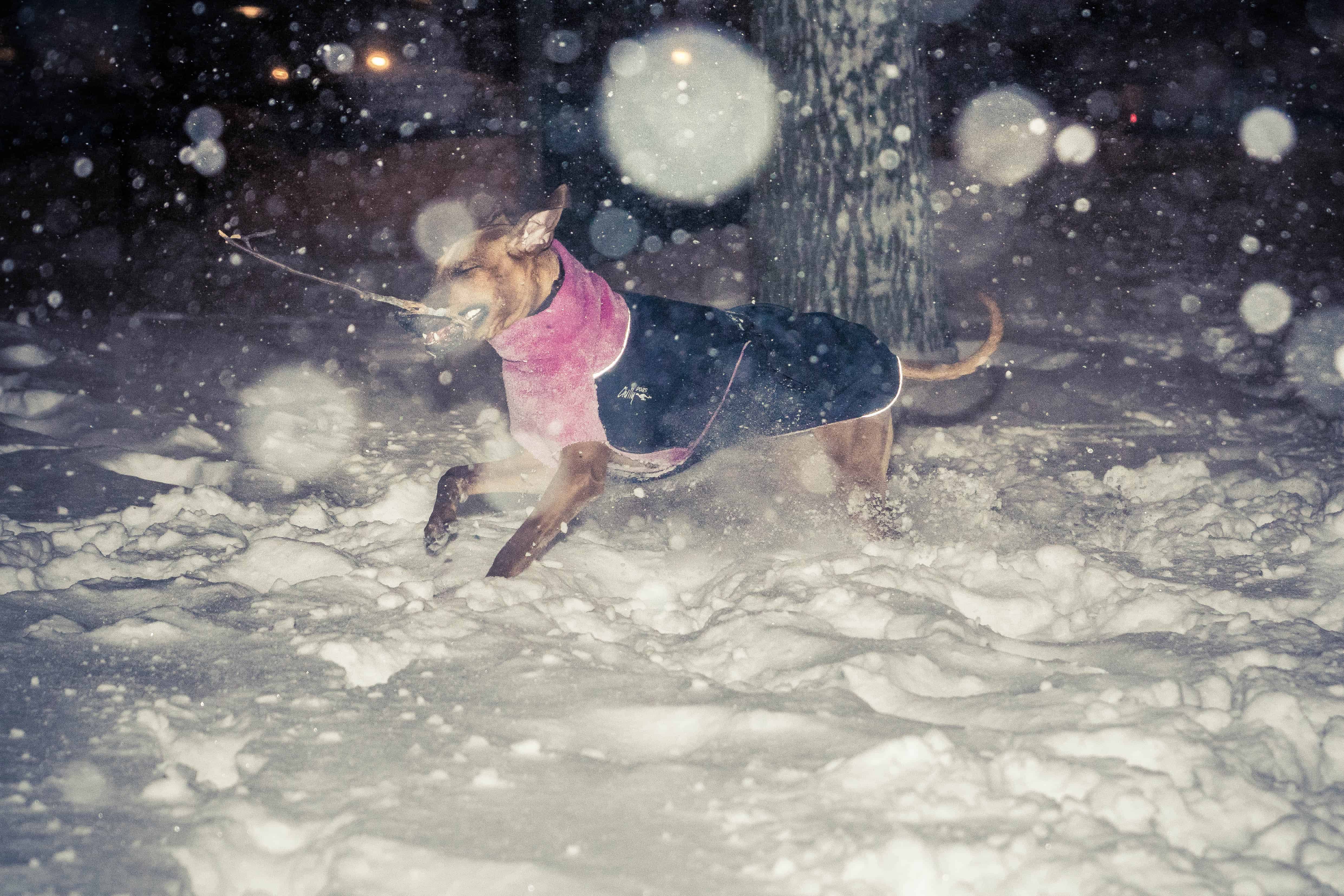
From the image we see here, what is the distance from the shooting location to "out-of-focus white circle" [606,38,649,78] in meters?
9.55

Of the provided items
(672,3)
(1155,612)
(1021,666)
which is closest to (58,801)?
(1021,666)

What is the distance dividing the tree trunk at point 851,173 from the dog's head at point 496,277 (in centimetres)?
202

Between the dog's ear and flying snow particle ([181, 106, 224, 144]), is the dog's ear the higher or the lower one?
the lower one

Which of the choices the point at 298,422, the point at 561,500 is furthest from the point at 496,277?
the point at 298,422

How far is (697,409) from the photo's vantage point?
2.90 meters

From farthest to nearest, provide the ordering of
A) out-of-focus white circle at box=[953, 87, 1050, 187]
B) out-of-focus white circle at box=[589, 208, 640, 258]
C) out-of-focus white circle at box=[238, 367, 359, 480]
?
out-of-focus white circle at box=[953, 87, 1050, 187] < out-of-focus white circle at box=[589, 208, 640, 258] < out-of-focus white circle at box=[238, 367, 359, 480]

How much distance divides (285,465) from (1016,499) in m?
3.31

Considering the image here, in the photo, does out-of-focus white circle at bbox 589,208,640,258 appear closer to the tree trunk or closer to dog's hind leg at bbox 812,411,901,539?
the tree trunk

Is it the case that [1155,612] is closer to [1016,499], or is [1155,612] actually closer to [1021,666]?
[1021,666]

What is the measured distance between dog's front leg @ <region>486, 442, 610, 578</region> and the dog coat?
0.06 m

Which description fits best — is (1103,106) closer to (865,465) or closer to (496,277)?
(865,465)

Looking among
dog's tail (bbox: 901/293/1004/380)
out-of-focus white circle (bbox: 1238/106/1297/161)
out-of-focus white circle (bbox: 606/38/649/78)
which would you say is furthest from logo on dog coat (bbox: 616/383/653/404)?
out-of-focus white circle (bbox: 1238/106/1297/161)

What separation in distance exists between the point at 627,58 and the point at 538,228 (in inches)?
320

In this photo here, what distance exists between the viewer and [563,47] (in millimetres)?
7809
